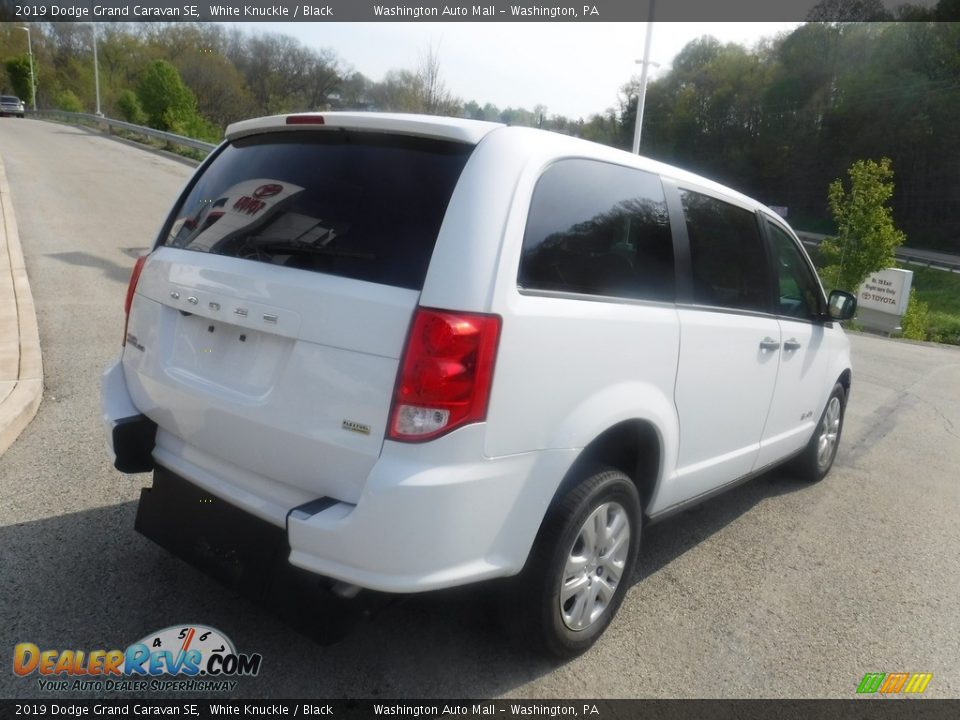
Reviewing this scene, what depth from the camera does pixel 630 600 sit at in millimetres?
3391

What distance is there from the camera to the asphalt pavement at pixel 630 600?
2.75 meters

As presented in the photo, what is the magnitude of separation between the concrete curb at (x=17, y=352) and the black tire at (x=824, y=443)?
4.99 m

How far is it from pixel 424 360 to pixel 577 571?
109 centimetres

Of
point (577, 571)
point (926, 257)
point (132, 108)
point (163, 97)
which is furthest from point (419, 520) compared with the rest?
point (926, 257)

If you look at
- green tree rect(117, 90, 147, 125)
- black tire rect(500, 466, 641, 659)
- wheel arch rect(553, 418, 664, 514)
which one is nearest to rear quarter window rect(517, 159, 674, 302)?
wheel arch rect(553, 418, 664, 514)

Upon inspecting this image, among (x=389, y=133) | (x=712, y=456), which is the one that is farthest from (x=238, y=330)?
(x=712, y=456)

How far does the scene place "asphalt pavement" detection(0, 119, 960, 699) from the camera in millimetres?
2748

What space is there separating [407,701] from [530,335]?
133 cm

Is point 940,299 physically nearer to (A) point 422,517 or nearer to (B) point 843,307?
(B) point 843,307

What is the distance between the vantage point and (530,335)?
2.37m

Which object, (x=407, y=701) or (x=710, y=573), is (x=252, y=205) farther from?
(x=710, y=573)

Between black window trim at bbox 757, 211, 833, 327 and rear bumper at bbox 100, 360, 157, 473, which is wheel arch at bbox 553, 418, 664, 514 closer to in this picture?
black window trim at bbox 757, 211, 833, 327

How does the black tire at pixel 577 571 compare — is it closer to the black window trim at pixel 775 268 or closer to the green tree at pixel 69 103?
the black window trim at pixel 775 268

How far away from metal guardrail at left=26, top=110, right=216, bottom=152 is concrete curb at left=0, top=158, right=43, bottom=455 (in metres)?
13.4
